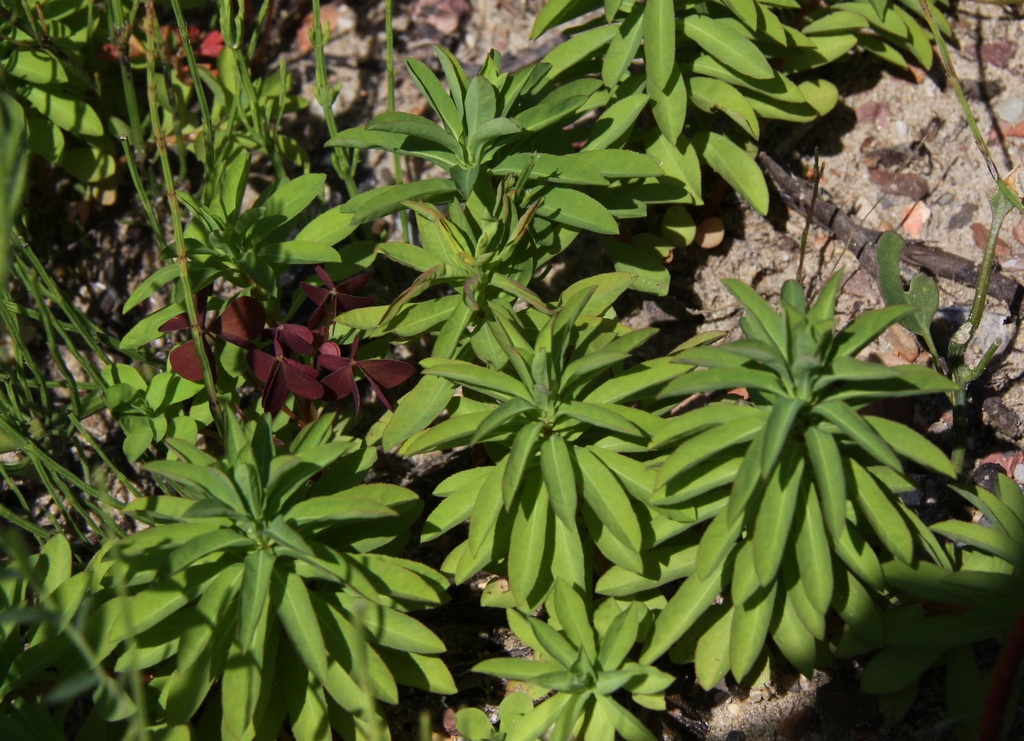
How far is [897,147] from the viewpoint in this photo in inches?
117

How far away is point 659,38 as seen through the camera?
7.47 ft

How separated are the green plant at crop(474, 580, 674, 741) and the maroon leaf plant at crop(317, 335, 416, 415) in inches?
28.9

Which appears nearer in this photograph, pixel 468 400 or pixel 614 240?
pixel 468 400

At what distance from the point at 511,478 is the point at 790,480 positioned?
0.59 metres

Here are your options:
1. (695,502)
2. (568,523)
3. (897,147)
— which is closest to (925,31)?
(897,147)

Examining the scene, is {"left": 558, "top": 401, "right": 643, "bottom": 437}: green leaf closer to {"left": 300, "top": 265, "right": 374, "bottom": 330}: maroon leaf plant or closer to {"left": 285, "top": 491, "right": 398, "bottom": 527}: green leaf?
{"left": 285, "top": 491, "right": 398, "bottom": 527}: green leaf

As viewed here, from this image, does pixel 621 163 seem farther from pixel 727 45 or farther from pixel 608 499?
pixel 608 499

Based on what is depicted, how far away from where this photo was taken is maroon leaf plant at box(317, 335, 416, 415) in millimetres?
2188

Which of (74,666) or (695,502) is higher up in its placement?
(695,502)

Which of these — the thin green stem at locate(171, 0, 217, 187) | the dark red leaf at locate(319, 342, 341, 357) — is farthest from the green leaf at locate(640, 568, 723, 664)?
the thin green stem at locate(171, 0, 217, 187)

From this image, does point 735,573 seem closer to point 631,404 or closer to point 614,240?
point 631,404

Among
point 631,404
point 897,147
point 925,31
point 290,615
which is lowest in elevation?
point 290,615

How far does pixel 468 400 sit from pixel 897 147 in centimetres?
199

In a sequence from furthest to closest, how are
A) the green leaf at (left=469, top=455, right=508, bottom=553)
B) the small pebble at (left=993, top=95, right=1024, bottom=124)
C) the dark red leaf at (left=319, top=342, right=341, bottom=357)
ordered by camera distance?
the small pebble at (left=993, top=95, right=1024, bottom=124)
the dark red leaf at (left=319, top=342, right=341, bottom=357)
the green leaf at (left=469, top=455, right=508, bottom=553)
